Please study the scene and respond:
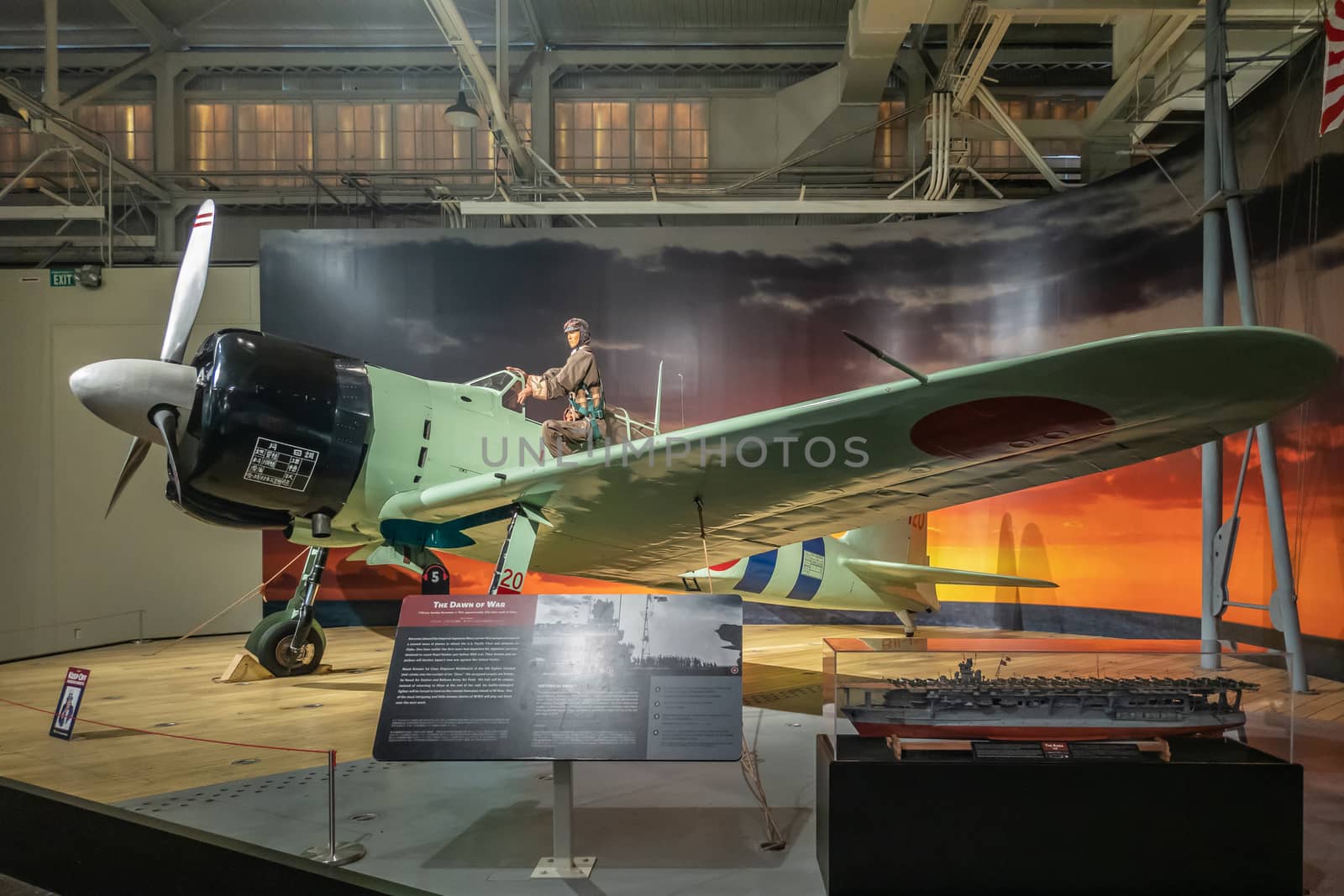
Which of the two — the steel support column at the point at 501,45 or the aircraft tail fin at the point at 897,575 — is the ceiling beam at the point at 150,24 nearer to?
the steel support column at the point at 501,45

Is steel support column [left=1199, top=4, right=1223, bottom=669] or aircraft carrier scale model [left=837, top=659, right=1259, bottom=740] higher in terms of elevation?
steel support column [left=1199, top=4, right=1223, bottom=669]

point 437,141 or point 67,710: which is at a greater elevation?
point 437,141

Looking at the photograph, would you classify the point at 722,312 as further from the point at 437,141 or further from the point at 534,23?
the point at 437,141

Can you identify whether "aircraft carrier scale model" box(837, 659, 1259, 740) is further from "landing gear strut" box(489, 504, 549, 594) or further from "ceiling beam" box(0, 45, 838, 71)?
"ceiling beam" box(0, 45, 838, 71)

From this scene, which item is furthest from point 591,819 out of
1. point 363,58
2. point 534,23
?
point 363,58

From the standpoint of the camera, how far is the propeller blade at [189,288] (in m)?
4.77

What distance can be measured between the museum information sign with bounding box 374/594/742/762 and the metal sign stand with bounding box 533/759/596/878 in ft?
0.82

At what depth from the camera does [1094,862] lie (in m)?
2.31

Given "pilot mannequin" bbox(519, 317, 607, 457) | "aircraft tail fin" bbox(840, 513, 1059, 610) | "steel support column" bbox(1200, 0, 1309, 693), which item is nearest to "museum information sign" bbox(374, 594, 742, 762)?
"pilot mannequin" bbox(519, 317, 607, 457)

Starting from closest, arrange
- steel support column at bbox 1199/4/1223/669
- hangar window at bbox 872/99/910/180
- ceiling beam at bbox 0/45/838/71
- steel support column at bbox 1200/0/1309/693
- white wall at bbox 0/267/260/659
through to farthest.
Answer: steel support column at bbox 1200/0/1309/693 < steel support column at bbox 1199/4/1223/669 < white wall at bbox 0/267/260/659 < hangar window at bbox 872/99/910/180 < ceiling beam at bbox 0/45/838/71

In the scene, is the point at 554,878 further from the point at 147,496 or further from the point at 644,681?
the point at 147,496

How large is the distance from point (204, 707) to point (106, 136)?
996cm

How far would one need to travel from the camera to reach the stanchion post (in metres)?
2.57

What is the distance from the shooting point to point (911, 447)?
305 centimetres
